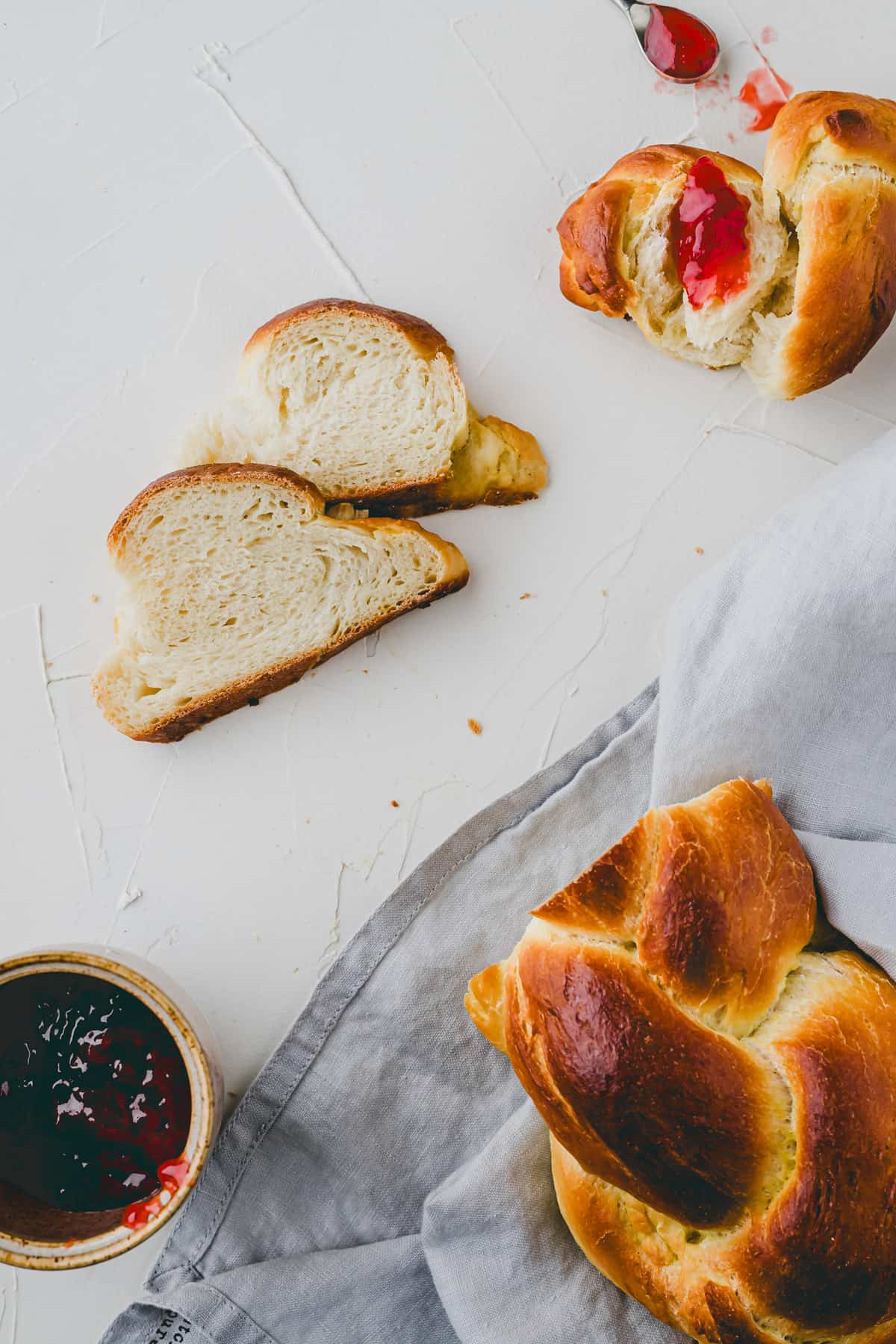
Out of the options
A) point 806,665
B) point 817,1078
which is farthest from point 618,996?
point 806,665

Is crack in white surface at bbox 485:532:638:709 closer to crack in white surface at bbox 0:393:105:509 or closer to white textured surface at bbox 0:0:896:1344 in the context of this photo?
white textured surface at bbox 0:0:896:1344

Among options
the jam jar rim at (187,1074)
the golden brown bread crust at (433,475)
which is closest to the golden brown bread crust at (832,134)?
the golden brown bread crust at (433,475)

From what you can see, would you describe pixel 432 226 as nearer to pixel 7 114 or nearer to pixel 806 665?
pixel 7 114

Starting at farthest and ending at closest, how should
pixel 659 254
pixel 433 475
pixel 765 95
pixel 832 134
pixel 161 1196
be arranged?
pixel 765 95
pixel 433 475
pixel 659 254
pixel 832 134
pixel 161 1196

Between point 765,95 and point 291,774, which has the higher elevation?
point 765,95

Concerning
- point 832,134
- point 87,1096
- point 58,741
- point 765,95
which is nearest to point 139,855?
point 58,741

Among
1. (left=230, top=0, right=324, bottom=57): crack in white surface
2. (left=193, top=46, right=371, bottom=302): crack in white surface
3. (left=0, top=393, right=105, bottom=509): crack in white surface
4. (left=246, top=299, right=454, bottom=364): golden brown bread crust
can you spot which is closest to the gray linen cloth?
(left=246, top=299, right=454, bottom=364): golden brown bread crust

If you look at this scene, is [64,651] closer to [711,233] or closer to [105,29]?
[105,29]
